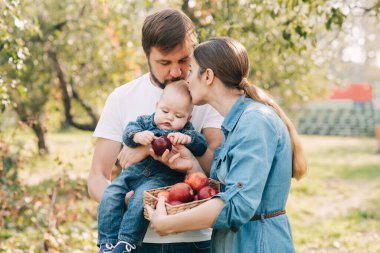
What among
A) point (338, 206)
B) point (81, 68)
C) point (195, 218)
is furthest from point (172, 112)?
point (81, 68)

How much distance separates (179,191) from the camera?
2.38 m

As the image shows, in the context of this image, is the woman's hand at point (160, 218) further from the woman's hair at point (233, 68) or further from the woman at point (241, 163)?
the woman's hair at point (233, 68)

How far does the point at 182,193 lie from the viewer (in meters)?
2.37

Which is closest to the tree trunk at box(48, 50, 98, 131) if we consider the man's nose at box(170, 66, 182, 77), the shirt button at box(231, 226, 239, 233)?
the man's nose at box(170, 66, 182, 77)

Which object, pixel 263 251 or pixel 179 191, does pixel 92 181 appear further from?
pixel 263 251

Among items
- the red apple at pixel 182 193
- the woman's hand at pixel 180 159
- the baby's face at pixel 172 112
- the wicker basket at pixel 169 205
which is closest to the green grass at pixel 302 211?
the baby's face at pixel 172 112

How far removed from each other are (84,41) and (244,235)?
884 centimetres

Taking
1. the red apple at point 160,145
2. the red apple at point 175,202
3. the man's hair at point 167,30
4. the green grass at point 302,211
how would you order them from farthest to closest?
1. the green grass at point 302,211
2. the man's hair at point 167,30
3. the red apple at point 160,145
4. the red apple at point 175,202

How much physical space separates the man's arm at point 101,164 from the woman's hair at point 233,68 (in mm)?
743

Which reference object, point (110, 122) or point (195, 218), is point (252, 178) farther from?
point (110, 122)

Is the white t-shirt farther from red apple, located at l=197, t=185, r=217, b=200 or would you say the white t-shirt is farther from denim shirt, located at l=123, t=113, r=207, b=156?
red apple, located at l=197, t=185, r=217, b=200

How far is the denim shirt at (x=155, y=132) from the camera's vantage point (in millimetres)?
2666

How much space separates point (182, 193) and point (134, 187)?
1.60ft

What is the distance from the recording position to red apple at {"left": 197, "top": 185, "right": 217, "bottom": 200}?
2.33 metres
